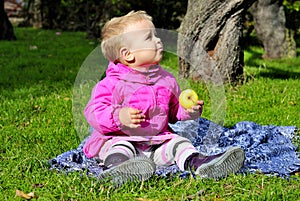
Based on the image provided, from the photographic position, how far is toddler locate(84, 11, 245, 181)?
3.33m

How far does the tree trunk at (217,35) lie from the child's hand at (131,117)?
8.96 ft

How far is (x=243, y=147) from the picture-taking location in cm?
395

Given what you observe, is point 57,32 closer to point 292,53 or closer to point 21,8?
point 21,8

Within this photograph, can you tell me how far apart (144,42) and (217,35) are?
9.20 feet

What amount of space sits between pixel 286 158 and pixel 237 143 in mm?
521

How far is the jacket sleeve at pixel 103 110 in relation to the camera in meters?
3.29

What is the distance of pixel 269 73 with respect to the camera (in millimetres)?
7156

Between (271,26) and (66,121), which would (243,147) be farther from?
(271,26)

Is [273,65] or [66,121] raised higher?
[66,121]

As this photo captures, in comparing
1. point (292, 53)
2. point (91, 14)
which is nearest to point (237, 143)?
point (292, 53)

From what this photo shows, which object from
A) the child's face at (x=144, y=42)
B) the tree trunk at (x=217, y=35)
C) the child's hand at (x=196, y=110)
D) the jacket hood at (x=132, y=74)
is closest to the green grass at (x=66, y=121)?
the tree trunk at (x=217, y=35)

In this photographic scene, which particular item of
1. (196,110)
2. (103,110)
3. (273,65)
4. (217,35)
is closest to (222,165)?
(196,110)

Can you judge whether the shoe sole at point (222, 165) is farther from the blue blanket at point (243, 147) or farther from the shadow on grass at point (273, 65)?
the shadow on grass at point (273, 65)

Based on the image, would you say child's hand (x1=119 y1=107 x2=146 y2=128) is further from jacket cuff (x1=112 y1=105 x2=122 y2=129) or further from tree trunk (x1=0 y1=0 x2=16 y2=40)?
tree trunk (x1=0 y1=0 x2=16 y2=40)
